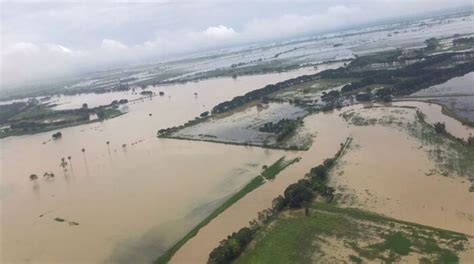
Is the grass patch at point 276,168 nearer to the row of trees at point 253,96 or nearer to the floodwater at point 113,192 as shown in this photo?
the floodwater at point 113,192

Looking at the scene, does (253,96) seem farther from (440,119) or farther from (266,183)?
(266,183)

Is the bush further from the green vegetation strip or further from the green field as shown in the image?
the green vegetation strip

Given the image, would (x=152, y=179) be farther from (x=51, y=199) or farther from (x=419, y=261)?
(x=419, y=261)

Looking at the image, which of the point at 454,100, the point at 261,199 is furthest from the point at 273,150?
the point at 454,100

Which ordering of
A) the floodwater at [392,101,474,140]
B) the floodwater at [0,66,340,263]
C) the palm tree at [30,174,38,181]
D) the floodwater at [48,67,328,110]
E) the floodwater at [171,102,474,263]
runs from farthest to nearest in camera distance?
the floodwater at [48,67,328,110] → the palm tree at [30,174,38,181] → the floodwater at [392,101,474,140] → the floodwater at [0,66,340,263] → the floodwater at [171,102,474,263]

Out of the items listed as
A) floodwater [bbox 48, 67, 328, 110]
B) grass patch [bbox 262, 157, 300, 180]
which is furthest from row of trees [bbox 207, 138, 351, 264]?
floodwater [bbox 48, 67, 328, 110]

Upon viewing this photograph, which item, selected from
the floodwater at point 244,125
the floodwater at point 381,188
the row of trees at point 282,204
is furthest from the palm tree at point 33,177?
the row of trees at point 282,204
